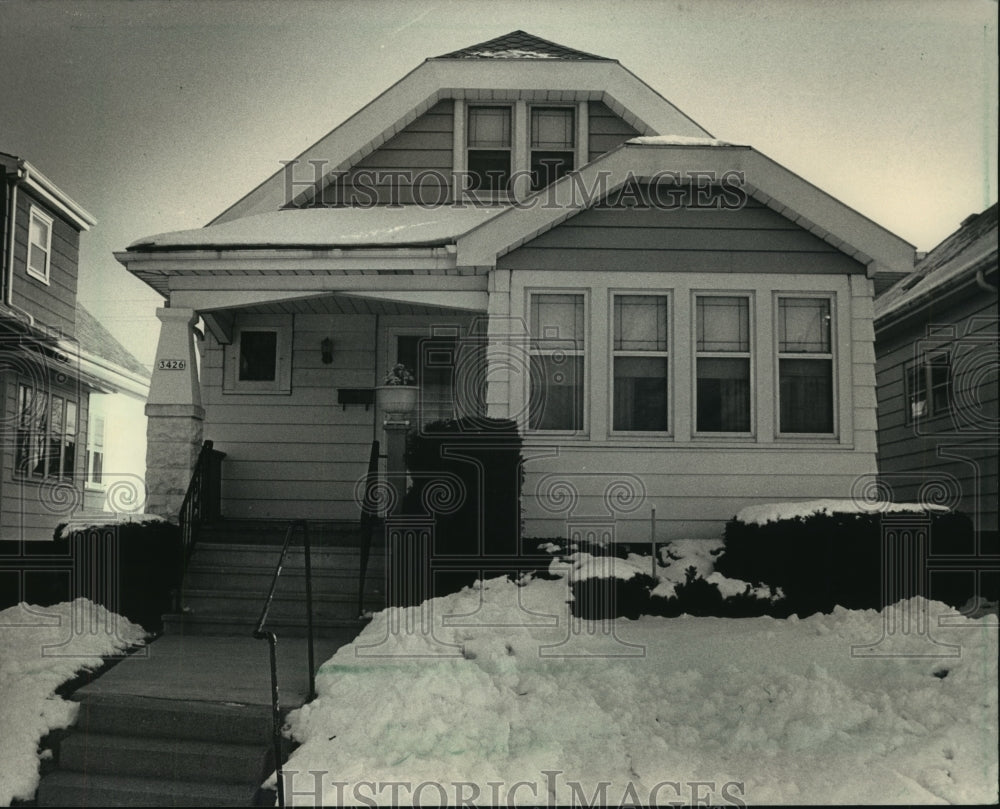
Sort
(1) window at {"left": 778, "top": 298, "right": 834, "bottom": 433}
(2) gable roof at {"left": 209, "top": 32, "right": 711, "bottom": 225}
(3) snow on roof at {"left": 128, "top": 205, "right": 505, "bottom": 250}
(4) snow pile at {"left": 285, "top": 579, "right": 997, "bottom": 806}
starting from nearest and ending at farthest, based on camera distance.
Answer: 1. (4) snow pile at {"left": 285, "top": 579, "right": 997, "bottom": 806}
2. (1) window at {"left": 778, "top": 298, "right": 834, "bottom": 433}
3. (3) snow on roof at {"left": 128, "top": 205, "right": 505, "bottom": 250}
4. (2) gable roof at {"left": 209, "top": 32, "right": 711, "bottom": 225}

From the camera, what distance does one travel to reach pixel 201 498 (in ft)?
29.7

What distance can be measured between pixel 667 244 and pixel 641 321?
767mm

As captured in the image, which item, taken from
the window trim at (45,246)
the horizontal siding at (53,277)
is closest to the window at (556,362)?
the horizontal siding at (53,277)

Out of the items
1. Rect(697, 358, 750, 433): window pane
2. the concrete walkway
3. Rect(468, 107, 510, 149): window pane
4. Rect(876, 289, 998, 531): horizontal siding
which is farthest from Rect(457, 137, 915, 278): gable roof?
the concrete walkway

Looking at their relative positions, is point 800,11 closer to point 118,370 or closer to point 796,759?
point 796,759

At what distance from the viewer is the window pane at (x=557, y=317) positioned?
8875mm

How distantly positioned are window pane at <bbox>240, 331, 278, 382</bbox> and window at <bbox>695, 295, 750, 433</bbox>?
4.84 meters

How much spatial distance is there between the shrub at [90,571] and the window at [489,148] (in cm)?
601

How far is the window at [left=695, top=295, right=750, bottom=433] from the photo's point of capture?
881 centimetres

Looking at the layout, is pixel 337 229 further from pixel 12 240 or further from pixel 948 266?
pixel 948 266

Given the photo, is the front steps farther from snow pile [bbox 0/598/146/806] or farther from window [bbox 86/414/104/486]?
window [bbox 86/414/104/486]

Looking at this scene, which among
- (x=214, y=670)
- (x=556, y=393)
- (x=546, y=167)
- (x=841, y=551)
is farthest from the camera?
(x=546, y=167)

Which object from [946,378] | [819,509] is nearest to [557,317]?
[819,509]

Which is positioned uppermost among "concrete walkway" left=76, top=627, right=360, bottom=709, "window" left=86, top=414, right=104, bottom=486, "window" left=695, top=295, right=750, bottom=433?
"window" left=695, top=295, right=750, bottom=433
